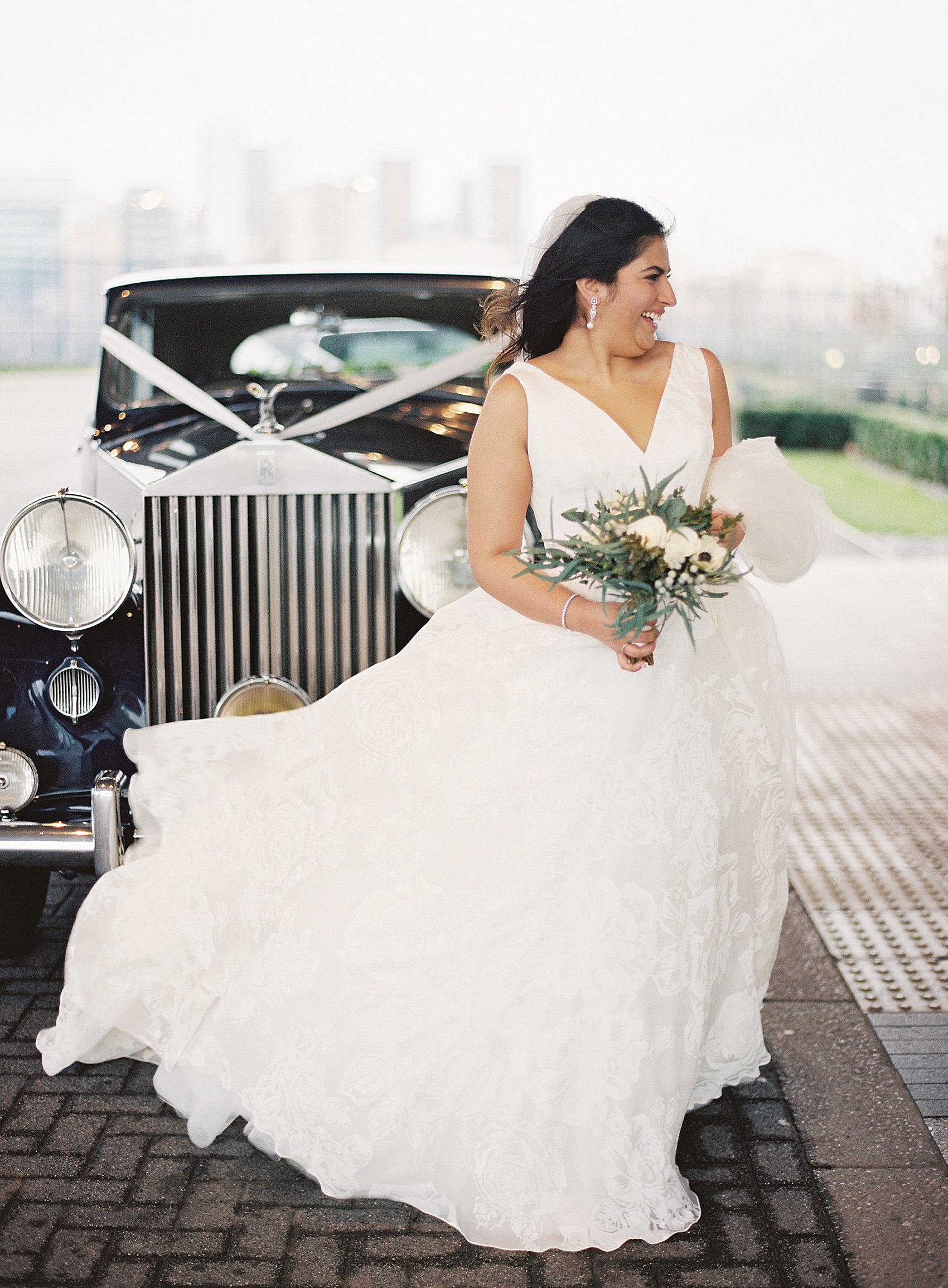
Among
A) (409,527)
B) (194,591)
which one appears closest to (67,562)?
(194,591)

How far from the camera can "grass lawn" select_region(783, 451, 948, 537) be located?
11.5 m

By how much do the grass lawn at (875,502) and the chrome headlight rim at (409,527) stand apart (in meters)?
7.79

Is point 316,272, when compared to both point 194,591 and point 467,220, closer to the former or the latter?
point 194,591

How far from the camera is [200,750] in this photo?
2.58 m

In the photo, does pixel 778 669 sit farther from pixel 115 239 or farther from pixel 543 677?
pixel 115 239

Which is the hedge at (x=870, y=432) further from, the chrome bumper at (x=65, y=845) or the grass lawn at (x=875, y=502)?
the chrome bumper at (x=65, y=845)

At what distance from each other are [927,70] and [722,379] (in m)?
10.5

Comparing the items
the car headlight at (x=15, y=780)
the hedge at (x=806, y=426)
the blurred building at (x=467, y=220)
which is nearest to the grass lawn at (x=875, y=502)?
the hedge at (x=806, y=426)

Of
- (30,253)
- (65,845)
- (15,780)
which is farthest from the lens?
(30,253)

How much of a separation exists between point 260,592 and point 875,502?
11.4m

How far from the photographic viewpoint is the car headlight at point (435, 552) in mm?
2867

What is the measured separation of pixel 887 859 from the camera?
396 cm

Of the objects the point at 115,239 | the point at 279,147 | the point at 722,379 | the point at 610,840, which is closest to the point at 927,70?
the point at 279,147

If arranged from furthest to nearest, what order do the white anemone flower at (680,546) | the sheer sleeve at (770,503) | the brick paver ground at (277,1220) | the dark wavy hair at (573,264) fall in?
the sheer sleeve at (770,503)
the dark wavy hair at (573,264)
the brick paver ground at (277,1220)
the white anemone flower at (680,546)
